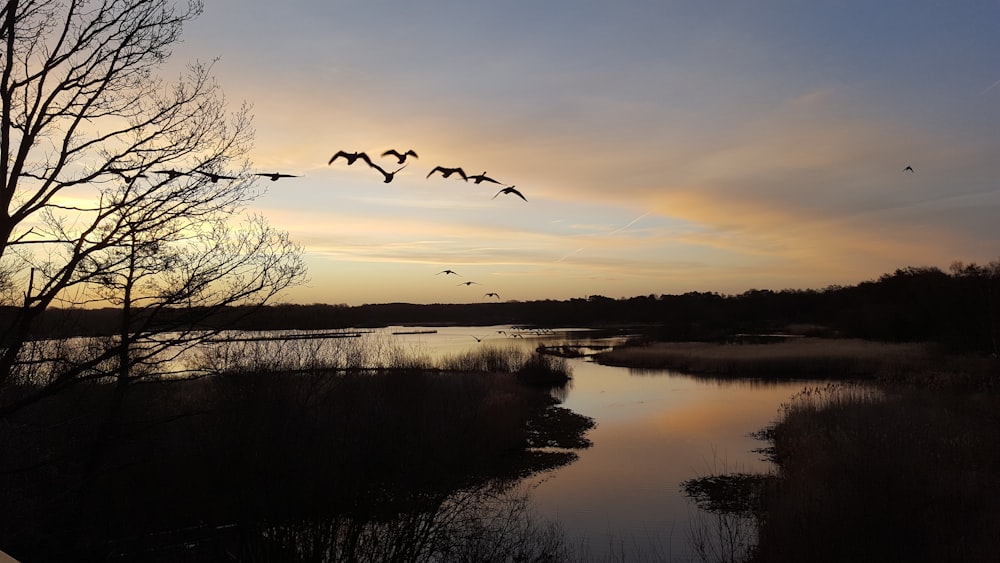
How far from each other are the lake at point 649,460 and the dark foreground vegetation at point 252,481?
51.5 inches

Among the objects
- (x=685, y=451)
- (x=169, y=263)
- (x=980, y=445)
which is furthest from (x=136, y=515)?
(x=980, y=445)

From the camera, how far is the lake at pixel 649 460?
45.6ft

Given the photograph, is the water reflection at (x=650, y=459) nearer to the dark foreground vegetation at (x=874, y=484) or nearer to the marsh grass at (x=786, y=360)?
the dark foreground vegetation at (x=874, y=484)

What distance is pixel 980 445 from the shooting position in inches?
568

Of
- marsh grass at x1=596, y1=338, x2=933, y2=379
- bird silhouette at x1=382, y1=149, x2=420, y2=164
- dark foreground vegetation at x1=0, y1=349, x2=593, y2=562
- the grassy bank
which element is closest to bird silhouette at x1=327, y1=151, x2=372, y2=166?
bird silhouette at x1=382, y1=149, x2=420, y2=164

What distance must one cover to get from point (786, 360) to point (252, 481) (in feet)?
121

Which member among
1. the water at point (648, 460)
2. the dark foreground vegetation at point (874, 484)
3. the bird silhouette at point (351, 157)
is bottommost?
the water at point (648, 460)

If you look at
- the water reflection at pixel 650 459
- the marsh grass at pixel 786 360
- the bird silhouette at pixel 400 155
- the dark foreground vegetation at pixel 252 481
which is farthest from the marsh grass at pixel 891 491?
the marsh grass at pixel 786 360

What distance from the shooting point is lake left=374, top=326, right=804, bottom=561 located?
13.9m

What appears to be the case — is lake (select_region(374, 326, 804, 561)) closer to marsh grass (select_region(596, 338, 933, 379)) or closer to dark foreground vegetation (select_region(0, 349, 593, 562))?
dark foreground vegetation (select_region(0, 349, 593, 562))

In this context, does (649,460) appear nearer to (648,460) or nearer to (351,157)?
(648,460)

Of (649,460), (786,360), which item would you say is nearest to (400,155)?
(649,460)

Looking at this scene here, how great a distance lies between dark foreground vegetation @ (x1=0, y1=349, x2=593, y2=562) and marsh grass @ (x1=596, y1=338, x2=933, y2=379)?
2501 centimetres

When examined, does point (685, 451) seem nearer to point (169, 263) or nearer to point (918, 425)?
point (918, 425)
